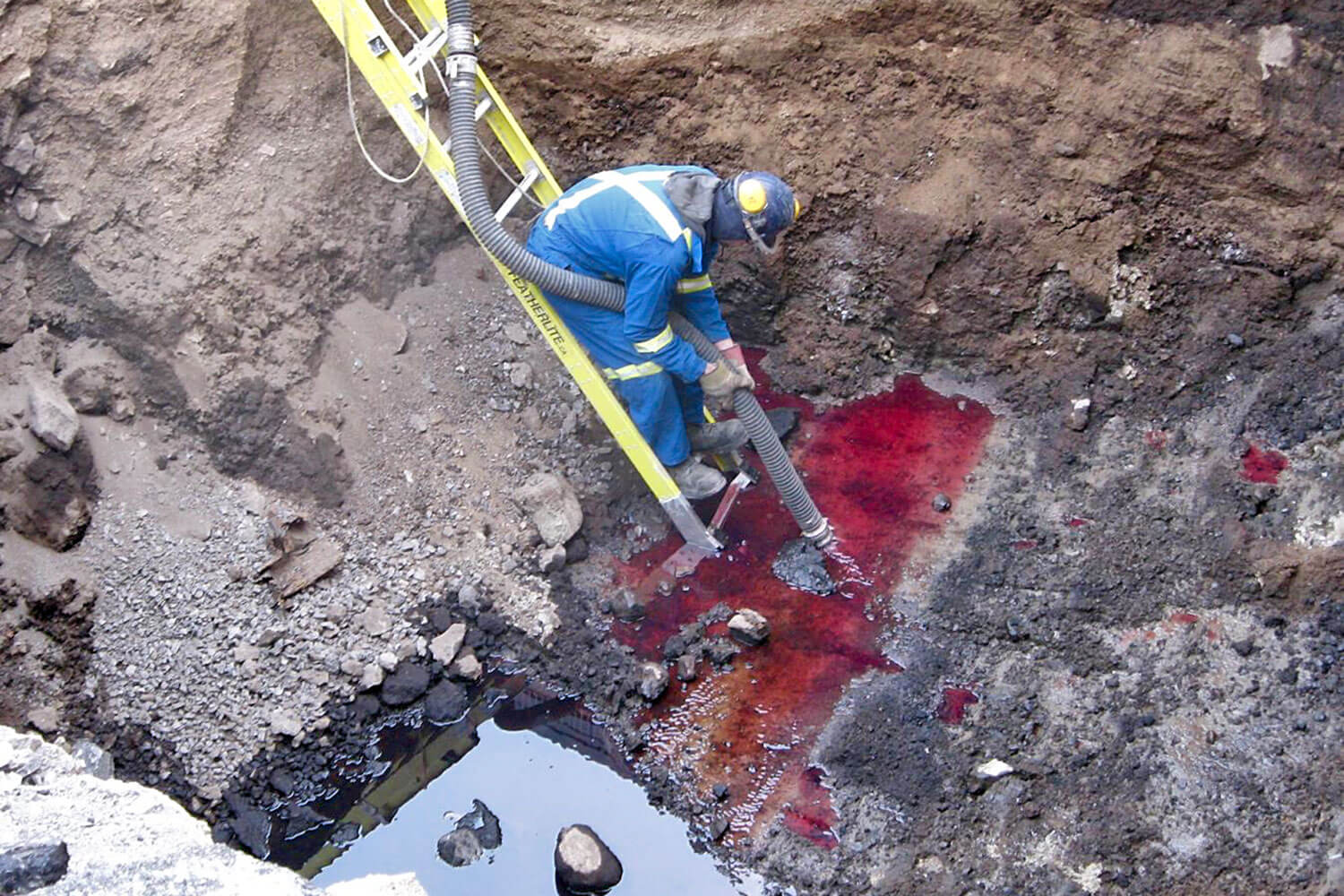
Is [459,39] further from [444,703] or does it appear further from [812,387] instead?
[444,703]

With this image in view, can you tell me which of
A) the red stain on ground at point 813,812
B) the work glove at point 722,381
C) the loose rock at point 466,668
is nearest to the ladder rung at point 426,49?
the work glove at point 722,381

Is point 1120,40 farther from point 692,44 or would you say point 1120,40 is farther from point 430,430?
point 430,430

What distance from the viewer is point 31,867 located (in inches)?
129

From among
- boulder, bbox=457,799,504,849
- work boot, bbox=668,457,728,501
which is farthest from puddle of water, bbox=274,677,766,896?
work boot, bbox=668,457,728,501

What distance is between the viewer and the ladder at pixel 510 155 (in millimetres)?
4785

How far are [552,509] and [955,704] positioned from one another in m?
2.03

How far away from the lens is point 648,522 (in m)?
5.71

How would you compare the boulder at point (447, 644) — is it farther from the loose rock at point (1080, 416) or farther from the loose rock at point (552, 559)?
the loose rock at point (1080, 416)

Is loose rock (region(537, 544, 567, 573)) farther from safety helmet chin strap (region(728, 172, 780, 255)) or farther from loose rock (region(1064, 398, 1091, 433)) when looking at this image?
loose rock (region(1064, 398, 1091, 433))

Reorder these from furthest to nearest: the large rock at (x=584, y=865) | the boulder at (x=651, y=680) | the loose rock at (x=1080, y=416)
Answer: the loose rock at (x=1080, y=416)
the boulder at (x=651, y=680)
the large rock at (x=584, y=865)

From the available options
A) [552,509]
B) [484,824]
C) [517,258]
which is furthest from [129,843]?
[517,258]

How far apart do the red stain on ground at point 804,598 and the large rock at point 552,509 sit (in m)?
0.33

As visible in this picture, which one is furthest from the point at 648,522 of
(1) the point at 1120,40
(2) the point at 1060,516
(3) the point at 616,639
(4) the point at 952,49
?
(1) the point at 1120,40

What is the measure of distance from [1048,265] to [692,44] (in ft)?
6.74
